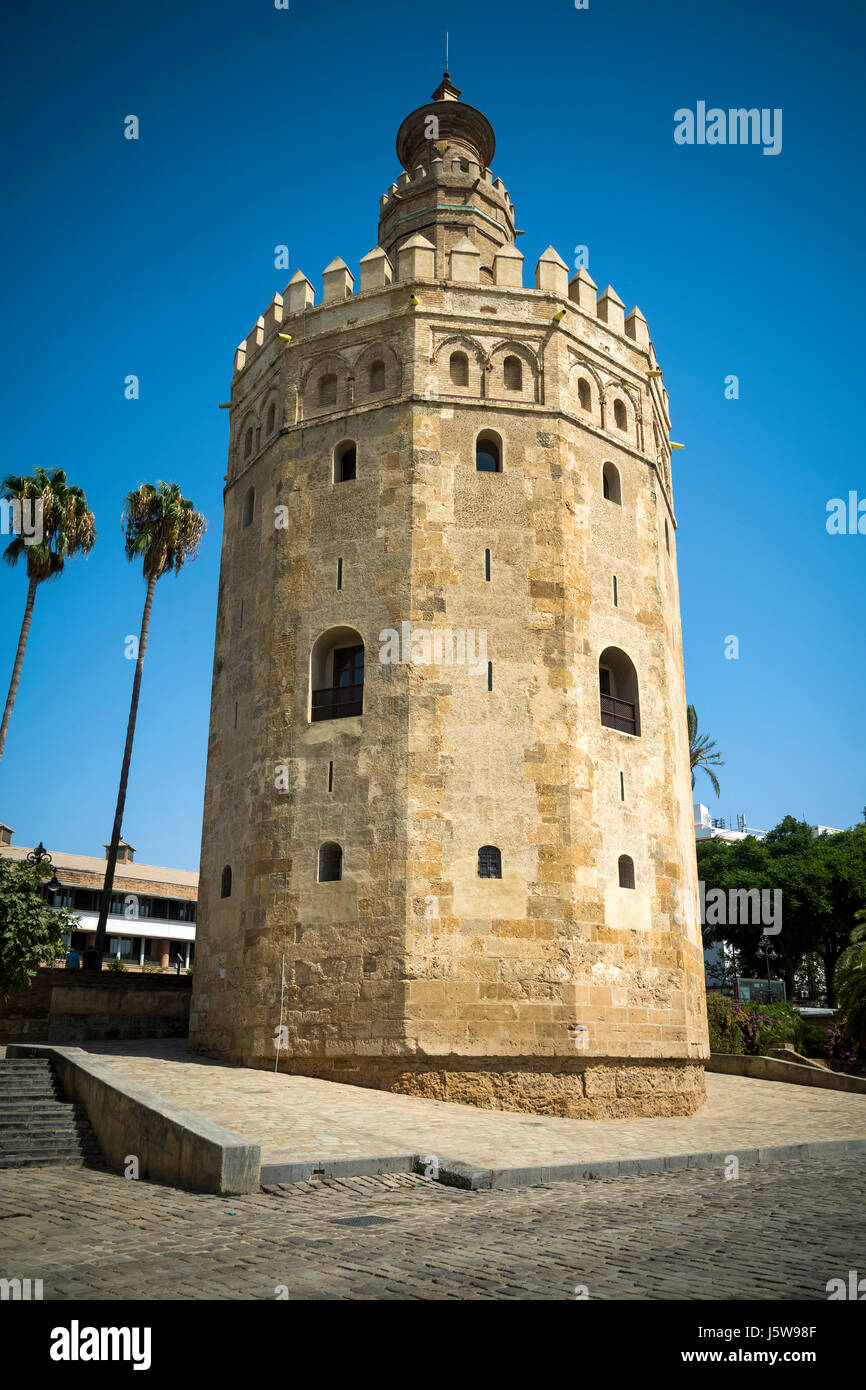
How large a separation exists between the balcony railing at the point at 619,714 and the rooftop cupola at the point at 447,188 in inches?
384

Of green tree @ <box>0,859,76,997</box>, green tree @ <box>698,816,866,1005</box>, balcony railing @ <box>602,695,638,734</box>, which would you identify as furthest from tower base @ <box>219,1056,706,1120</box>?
green tree @ <box>698,816,866,1005</box>

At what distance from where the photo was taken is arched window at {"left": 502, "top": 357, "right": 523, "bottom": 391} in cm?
1950

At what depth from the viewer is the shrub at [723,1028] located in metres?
25.4

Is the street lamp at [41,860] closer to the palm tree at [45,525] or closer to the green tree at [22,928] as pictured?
the green tree at [22,928]

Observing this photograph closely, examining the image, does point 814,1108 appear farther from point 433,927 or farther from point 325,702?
point 325,702

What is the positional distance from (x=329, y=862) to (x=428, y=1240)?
1091 cm

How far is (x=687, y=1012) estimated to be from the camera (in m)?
17.8

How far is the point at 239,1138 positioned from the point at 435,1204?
1.78 m

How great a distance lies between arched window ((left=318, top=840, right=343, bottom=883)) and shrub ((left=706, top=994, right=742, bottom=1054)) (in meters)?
12.3

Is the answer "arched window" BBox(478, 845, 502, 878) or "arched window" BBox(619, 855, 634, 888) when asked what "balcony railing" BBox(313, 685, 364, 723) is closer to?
"arched window" BBox(478, 845, 502, 878)

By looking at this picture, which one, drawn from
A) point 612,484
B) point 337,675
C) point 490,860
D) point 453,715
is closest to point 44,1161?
point 490,860

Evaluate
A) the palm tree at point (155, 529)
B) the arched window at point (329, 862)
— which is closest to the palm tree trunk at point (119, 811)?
the palm tree at point (155, 529)

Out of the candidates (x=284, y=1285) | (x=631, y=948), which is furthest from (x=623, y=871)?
(x=284, y=1285)

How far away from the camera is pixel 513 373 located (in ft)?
64.3
